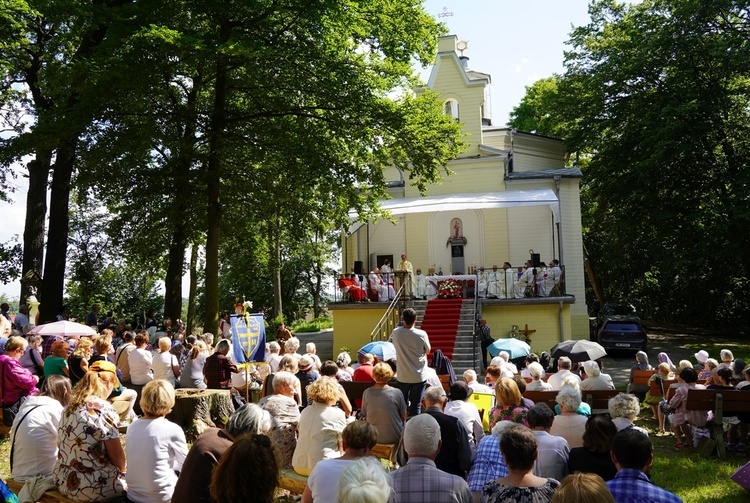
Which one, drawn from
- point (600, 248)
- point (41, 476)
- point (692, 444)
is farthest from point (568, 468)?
point (600, 248)

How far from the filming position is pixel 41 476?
5637 millimetres

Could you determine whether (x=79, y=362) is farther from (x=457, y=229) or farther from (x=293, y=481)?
(x=457, y=229)

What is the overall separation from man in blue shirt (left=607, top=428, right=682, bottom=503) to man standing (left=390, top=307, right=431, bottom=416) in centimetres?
429

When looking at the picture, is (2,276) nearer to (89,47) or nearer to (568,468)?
(89,47)

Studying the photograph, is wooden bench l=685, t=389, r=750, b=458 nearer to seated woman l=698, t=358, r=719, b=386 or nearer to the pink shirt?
seated woman l=698, t=358, r=719, b=386

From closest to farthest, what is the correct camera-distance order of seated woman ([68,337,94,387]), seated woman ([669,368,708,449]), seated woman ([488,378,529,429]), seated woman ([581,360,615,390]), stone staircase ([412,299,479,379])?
seated woman ([488,378,529,429]), seated woman ([68,337,94,387]), seated woman ([669,368,708,449]), seated woman ([581,360,615,390]), stone staircase ([412,299,479,379])

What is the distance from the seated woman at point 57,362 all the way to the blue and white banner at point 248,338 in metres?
2.43

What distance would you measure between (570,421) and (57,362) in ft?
22.9

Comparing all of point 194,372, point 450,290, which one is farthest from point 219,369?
point 450,290

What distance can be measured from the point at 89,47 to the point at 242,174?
18.2 feet

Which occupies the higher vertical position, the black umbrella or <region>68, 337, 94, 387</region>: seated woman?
<region>68, 337, 94, 387</region>: seated woman

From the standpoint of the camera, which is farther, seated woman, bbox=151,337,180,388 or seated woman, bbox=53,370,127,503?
seated woman, bbox=151,337,180,388

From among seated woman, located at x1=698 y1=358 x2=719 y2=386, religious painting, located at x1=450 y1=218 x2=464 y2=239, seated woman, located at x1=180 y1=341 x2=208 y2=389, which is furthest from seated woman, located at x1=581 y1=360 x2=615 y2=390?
religious painting, located at x1=450 y1=218 x2=464 y2=239

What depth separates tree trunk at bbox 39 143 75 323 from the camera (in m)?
18.8
